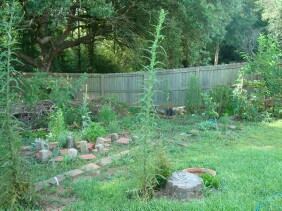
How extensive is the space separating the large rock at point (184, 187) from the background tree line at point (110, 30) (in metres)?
4.12

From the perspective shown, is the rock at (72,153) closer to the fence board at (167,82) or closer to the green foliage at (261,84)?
the fence board at (167,82)

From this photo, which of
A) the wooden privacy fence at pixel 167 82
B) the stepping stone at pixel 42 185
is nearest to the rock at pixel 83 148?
the stepping stone at pixel 42 185

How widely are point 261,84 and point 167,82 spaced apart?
3815 millimetres

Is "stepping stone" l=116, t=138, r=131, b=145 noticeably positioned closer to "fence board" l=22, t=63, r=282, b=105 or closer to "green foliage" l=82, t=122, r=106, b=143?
"green foliage" l=82, t=122, r=106, b=143

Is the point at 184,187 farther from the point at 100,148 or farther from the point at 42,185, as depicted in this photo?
the point at 100,148

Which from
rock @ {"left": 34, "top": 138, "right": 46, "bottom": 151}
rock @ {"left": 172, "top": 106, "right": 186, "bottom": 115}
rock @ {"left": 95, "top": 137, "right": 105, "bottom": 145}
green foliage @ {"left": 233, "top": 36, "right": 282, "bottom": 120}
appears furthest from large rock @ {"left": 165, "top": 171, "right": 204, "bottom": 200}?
rock @ {"left": 172, "top": 106, "right": 186, "bottom": 115}

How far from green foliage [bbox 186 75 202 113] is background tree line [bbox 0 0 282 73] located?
2.37 meters

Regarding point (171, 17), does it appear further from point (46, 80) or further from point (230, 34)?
point (230, 34)

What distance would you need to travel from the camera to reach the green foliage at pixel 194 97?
1019cm

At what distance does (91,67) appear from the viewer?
714 inches

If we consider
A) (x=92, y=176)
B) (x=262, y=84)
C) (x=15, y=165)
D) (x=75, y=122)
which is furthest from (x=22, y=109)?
(x=262, y=84)

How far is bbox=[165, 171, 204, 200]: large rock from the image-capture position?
11.0 feet

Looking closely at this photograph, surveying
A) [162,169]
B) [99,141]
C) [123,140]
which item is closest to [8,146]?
[162,169]

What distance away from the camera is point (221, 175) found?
13.2 ft
